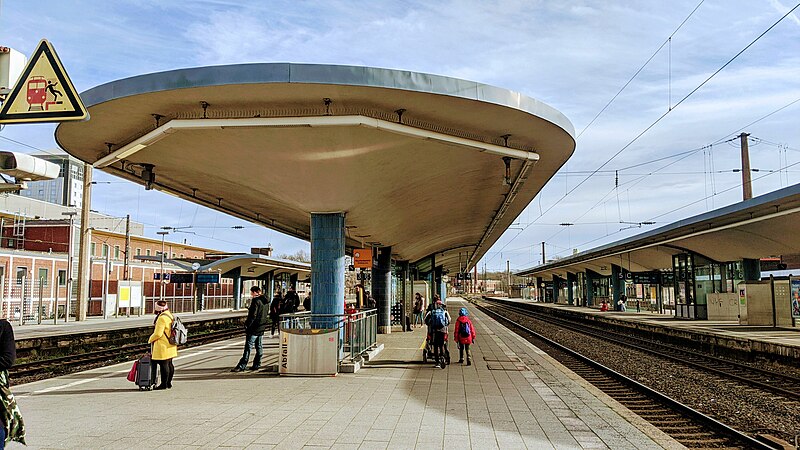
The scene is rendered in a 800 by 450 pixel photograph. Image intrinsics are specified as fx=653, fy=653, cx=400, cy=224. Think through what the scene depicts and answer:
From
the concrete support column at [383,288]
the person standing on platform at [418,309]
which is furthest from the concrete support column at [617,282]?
the concrete support column at [383,288]

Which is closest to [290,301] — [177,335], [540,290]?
[177,335]

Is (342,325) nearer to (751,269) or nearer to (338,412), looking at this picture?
(338,412)

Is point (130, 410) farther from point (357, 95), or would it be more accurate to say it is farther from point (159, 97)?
point (357, 95)

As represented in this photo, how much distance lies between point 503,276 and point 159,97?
169021 millimetres

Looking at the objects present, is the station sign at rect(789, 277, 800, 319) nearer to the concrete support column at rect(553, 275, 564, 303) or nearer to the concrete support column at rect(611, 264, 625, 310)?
the concrete support column at rect(611, 264, 625, 310)

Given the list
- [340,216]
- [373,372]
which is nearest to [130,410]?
[373,372]

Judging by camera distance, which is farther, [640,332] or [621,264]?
[621,264]

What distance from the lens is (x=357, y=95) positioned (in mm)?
9234

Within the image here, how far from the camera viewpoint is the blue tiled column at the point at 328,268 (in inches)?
524

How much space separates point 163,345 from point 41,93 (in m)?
6.32

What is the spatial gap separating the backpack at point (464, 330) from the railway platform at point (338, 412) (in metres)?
1.07

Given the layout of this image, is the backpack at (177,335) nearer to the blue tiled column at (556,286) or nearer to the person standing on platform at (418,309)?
the person standing on platform at (418,309)

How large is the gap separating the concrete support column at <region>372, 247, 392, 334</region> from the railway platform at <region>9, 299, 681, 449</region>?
1104 centimetres


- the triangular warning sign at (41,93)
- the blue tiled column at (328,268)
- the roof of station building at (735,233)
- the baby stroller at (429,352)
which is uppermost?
the roof of station building at (735,233)
